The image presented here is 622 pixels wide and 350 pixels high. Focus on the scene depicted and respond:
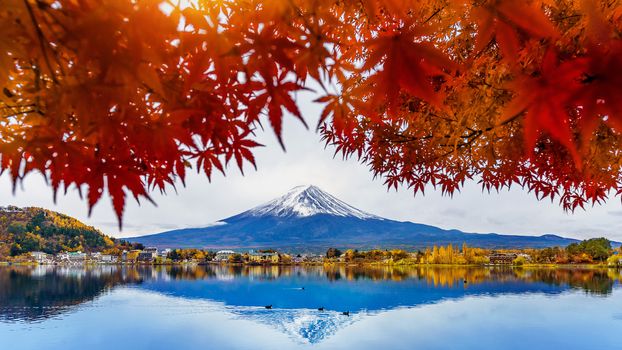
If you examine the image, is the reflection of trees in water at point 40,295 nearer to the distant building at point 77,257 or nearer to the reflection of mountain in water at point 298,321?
the distant building at point 77,257

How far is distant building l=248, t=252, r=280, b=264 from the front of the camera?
138 m

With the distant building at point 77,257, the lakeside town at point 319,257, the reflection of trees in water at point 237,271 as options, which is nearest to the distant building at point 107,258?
the lakeside town at point 319,257

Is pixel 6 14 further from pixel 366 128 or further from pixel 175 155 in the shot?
pixel 366 128

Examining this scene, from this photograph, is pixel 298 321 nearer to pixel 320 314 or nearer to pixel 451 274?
pixel 320 314

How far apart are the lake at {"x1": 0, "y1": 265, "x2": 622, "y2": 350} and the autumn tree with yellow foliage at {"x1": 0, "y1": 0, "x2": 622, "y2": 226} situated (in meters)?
56.2

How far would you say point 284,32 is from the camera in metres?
1.60

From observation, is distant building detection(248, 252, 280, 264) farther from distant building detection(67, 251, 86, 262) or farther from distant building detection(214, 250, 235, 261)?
distant building detection(67, 251, 86, 262)

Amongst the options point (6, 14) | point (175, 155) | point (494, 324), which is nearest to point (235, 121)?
point (175, 155)

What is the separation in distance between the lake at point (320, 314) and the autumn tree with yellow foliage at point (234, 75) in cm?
5624

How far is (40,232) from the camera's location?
97438mm

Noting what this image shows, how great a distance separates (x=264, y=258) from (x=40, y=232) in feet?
216

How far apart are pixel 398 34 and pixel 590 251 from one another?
9451 centimetres

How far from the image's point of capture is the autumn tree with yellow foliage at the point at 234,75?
943mm

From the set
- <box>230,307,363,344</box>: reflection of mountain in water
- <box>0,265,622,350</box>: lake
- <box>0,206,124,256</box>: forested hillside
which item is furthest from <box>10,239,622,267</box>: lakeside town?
<box>230,307,363,344</box>: reflection of mountain in water
